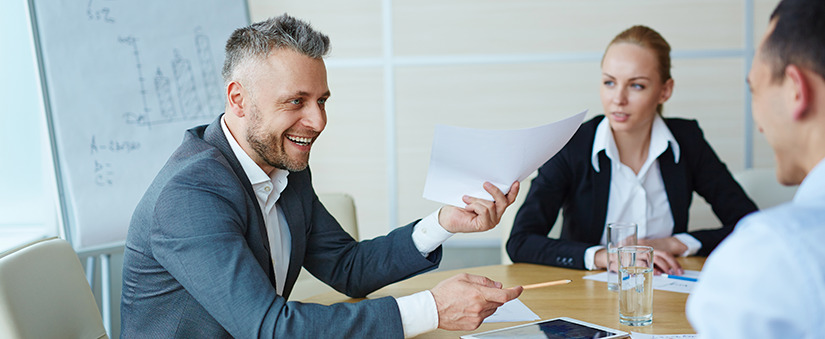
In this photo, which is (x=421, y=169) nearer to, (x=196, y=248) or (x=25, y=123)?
(x=25, y=123)

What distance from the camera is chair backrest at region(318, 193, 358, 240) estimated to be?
2307mm

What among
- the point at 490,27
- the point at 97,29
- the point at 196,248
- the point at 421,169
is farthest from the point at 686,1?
the point at 196,248

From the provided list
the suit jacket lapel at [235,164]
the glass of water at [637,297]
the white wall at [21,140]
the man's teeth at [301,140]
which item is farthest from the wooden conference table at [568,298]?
the white wall at [21,140]

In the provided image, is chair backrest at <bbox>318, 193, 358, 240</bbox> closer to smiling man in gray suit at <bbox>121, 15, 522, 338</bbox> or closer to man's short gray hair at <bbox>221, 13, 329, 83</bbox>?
smiling man in gray suit at <bbox>121, 15, 522, 338</bbox>

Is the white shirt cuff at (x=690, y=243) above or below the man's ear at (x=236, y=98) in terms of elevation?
below

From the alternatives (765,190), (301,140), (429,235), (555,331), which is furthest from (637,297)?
(765,190)

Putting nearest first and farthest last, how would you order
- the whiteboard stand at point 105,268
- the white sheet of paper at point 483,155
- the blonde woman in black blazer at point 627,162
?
the white sheet of paper at point 483,155 → the blonde woman in black blazer at point 627,162 → the whiteboard stand at point 105,268

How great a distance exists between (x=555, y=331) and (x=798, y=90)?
0.62 m

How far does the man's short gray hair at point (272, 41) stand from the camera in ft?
4.88

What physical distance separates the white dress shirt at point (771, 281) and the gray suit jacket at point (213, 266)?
663 mm

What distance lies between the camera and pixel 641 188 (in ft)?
7.19

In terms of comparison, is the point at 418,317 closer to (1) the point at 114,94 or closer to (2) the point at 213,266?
(2) the point at 213,266

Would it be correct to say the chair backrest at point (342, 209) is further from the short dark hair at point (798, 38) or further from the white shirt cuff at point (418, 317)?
the short dark hair at point (798, 38)

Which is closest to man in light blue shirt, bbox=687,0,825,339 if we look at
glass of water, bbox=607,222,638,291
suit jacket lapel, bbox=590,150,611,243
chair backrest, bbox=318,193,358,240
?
glass of water, bbox=607,222,638,291
